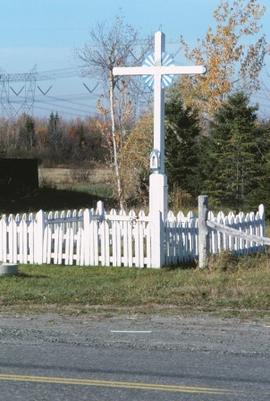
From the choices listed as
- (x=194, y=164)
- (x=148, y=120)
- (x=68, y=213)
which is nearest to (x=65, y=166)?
(x=194, y=164)

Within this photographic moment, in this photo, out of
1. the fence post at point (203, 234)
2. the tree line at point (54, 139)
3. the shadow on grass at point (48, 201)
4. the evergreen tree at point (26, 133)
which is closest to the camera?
the fence post at point (203, 234)

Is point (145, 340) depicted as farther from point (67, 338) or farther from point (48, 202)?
point (48, 202)

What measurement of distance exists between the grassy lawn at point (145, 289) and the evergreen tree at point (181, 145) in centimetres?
1943

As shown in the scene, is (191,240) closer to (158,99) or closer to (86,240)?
(86,240)

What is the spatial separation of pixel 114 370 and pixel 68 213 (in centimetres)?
1003

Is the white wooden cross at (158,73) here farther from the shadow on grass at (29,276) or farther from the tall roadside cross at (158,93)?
the shadow on grass at (29,276)

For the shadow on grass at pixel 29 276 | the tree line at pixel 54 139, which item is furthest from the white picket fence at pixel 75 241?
the tree line at pixel 54 139

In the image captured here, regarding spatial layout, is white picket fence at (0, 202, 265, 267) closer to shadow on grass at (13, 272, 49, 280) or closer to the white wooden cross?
A: shadow on grass at (13, 272, 49, 280)

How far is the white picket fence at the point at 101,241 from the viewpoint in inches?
585

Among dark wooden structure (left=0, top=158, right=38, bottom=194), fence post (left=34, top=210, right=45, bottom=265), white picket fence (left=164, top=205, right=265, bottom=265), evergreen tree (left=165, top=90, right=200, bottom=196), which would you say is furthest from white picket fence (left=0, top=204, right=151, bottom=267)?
dark wooden structure (left=0, top=158, right=38, bottom=194)

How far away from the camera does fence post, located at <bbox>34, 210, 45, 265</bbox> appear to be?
15625 mm

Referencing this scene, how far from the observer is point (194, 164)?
34906 millimetres

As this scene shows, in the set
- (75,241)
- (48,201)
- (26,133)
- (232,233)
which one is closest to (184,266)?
(232,233)

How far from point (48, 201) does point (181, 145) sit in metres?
6.62
